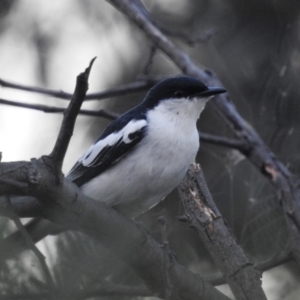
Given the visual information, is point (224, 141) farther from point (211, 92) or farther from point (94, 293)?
point (94, 293)

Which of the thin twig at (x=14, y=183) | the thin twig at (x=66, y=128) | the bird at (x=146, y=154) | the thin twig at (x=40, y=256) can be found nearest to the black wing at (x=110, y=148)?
the bird at (x=146, y=154)

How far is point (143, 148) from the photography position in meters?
3.94

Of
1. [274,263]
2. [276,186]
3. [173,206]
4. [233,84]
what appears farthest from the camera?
[233,84]

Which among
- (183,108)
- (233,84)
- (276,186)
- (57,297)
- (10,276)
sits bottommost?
(57,297)

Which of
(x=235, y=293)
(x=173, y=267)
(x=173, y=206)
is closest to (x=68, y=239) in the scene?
(x=173, y=267)

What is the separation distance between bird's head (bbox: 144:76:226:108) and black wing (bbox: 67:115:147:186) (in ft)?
0.83

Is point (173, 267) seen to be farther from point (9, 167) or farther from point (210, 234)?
point (9, 167)

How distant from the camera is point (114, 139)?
412 cm

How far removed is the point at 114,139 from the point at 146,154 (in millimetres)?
314

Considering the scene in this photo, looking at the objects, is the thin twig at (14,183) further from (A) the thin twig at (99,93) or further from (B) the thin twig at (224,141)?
(B) the thin twig at (224,141)

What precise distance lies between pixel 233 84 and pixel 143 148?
2544 mm

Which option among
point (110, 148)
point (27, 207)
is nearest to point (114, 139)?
point (110, 148)

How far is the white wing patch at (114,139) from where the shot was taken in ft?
13.3

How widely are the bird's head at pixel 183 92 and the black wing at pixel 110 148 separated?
0.83 feet
